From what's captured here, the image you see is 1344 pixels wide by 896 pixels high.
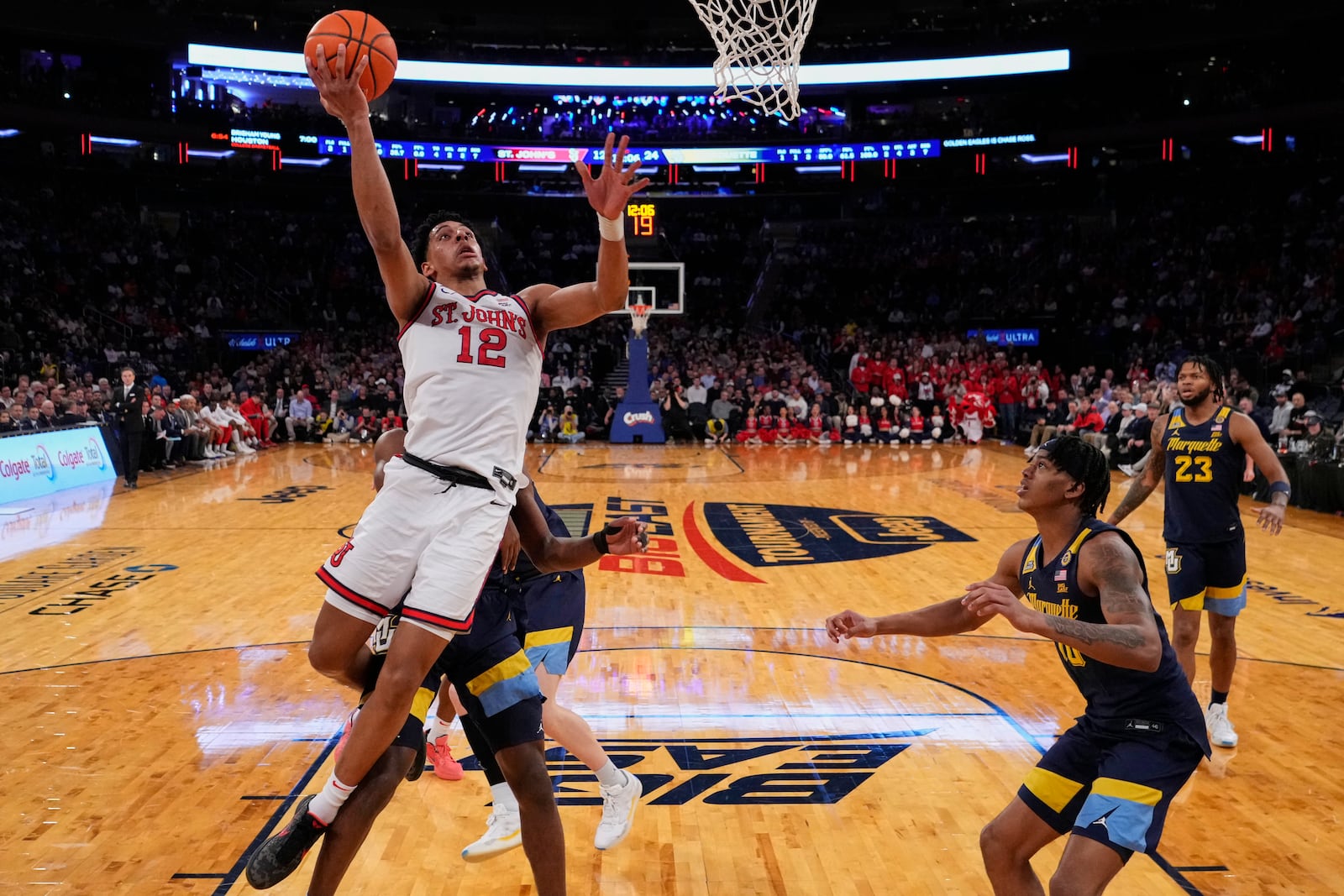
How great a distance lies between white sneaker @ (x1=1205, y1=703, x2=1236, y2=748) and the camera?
5.29 metres

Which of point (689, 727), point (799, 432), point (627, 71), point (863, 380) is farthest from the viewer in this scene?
point (627, 71)

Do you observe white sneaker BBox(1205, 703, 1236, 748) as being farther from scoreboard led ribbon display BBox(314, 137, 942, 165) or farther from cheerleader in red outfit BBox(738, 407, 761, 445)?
scoreboard led ribbon display BBox(314, 137, 942, 165)

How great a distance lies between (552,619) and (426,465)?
137 cm

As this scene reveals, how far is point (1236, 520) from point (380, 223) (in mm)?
4623

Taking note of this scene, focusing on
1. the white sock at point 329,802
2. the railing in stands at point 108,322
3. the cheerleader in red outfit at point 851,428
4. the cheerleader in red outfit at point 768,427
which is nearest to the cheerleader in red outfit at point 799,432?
the cheerleader in red outfit at point 768,427

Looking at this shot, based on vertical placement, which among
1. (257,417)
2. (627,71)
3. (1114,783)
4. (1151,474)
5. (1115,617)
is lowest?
(257,417)

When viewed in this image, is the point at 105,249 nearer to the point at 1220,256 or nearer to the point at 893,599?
the point at 893,599

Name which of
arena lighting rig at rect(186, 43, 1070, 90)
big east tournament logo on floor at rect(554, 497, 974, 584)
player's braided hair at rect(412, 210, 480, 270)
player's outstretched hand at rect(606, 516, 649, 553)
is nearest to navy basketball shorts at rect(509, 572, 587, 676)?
player's outstretched hand at rect(606, 516, 649, 553)

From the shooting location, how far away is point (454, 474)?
3301 mm

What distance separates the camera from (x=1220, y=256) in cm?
2877

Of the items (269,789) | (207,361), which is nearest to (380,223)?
(269,789)

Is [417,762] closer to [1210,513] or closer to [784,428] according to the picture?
[1210,513]

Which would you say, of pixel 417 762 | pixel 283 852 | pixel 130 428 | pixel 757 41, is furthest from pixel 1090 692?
pixel 130 428

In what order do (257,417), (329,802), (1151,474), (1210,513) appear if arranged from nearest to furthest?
1. (329,802)
2. (1210,513)
3. (1151,474)
4. (257,417)
